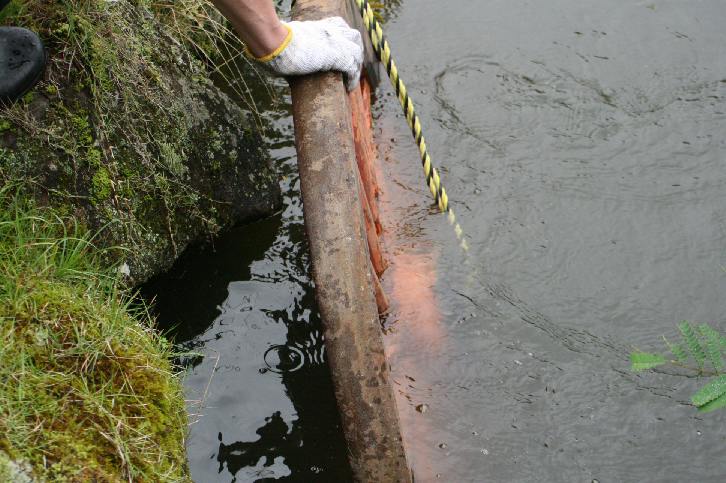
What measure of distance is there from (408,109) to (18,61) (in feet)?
6.16

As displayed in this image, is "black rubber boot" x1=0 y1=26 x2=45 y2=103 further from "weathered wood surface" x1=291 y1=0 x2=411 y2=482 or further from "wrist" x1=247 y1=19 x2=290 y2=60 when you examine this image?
"weathered wood surface" x1=291 y1=0 x2=411 y2=482

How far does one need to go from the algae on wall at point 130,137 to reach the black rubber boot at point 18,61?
0.11 m

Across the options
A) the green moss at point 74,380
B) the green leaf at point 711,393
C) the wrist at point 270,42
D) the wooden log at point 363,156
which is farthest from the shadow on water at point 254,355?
the green leaf at point 711,393

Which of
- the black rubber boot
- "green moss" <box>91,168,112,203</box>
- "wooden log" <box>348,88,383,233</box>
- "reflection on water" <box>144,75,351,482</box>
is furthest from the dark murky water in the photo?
the black rubber boot

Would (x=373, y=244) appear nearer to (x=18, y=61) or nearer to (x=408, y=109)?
(x=408, y=109)

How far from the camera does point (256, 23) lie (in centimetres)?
302

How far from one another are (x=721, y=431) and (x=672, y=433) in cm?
21

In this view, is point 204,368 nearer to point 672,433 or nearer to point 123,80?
point 123,80

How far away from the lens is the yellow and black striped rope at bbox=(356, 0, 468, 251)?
406cm

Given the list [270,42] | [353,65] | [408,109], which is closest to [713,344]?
[353,65]

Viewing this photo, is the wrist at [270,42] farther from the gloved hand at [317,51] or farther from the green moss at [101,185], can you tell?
the green moss at [101,185]

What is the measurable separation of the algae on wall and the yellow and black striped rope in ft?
2.75

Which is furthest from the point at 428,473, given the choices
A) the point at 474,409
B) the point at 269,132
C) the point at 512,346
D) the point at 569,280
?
the point at 269,132

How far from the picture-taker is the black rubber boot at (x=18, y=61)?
3.25 meters
